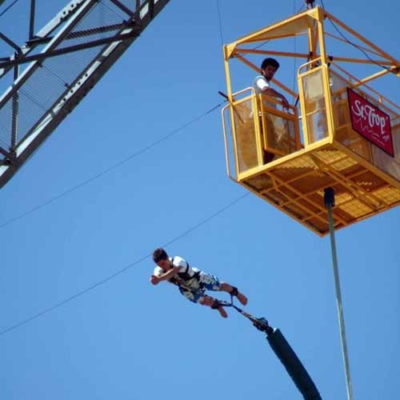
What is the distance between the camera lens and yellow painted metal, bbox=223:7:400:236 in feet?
104

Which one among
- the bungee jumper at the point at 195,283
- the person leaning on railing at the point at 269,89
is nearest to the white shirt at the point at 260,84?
the person leaning on railing at the point at 269,89

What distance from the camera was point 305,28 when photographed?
33.5 meters

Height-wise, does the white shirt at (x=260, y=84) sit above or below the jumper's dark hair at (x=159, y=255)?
above

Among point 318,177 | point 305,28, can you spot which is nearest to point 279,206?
point 318,177

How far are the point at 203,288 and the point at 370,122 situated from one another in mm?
4772

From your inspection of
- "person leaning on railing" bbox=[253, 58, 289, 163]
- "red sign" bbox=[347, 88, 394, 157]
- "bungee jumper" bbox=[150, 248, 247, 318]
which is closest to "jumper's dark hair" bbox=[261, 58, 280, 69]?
"person leaning on railing" bbox=[253, 58, 289, 163]

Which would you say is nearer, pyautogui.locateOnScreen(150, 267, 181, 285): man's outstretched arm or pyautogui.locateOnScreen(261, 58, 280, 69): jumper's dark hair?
pyautogui.locateOnScreen(150, 267, 181, 285): man's outstretched arm

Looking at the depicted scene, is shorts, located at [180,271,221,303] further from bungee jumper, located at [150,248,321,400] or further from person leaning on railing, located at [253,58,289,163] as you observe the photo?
person leaning on railing, located at [253,58,289,163]

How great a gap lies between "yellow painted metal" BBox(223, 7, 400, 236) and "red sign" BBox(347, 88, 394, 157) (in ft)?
0.47

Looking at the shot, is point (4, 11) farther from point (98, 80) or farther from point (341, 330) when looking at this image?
point (341, 330)

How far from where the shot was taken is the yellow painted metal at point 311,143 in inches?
1244

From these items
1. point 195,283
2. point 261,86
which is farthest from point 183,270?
point 261,86

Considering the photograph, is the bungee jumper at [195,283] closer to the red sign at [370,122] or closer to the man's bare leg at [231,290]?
the man's bare leg at [231,290]

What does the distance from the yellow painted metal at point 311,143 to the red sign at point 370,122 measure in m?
0.14
